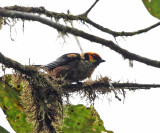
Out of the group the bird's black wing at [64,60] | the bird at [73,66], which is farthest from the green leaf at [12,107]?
the bird's black wing at [64,60]

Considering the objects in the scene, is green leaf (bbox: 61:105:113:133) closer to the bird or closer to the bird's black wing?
the bird

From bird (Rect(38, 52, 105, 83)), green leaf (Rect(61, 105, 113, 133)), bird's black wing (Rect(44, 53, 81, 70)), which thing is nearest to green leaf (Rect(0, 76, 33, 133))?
green leaf (Rect(61, 105, 113, 133))

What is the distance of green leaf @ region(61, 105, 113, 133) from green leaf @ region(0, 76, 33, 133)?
0.38 metres

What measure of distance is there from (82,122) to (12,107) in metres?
0.61

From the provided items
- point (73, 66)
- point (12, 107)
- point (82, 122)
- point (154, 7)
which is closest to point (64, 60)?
point (73, 66)

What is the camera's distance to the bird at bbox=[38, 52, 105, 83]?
5048 millimetres

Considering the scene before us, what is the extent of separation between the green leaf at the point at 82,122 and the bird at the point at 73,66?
6.16 ft

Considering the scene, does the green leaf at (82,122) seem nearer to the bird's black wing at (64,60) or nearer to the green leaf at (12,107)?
the green leaf at (12,107)

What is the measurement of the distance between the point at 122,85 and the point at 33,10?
1.22 meters

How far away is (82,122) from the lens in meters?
2.94

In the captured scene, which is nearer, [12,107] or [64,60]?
[12,107]

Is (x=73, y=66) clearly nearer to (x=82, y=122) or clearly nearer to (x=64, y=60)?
(x=64, y=60)

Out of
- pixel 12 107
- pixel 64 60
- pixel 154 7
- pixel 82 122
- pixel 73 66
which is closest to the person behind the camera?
pixel 154 7

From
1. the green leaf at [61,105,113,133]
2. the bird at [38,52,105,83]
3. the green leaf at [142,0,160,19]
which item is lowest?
the green leaf at [61,105,113,133]
